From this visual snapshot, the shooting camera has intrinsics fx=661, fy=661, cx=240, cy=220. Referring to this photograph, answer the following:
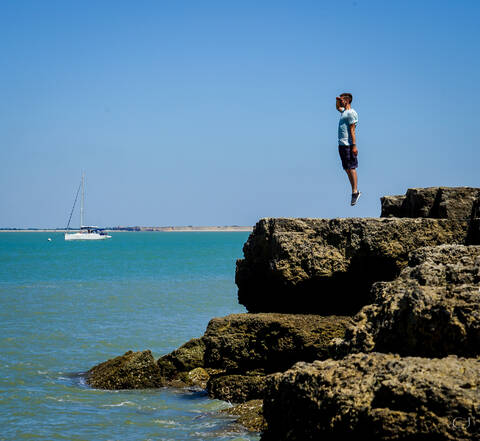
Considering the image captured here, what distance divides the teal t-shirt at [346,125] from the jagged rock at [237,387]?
4.20 meters

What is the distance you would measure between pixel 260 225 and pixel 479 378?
6112 mm

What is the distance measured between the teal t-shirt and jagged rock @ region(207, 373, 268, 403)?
420cm

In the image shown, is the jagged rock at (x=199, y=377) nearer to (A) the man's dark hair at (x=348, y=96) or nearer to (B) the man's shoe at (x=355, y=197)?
(B) the man's shoe at (x=355, y=197)

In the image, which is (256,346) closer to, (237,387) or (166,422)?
(237,387)

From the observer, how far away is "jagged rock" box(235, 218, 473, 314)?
9.01 m

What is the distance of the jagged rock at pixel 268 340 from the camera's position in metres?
9.06

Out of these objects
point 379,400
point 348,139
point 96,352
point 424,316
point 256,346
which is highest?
point 348,139

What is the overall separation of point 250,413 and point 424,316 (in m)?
4.83

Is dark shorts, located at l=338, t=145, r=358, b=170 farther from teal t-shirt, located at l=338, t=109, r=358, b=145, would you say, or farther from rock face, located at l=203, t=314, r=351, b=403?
Result: rock face, located at l=203, t=314, r=351, b=403

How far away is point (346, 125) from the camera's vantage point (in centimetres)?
1115

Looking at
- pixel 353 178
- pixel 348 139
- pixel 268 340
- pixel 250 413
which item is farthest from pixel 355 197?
pixel 250 413

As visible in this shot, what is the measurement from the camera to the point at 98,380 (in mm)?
13539

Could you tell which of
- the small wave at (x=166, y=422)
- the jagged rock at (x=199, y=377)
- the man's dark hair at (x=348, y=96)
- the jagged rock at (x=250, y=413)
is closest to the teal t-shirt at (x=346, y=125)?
the man's dark hair at (x=348, y=96)

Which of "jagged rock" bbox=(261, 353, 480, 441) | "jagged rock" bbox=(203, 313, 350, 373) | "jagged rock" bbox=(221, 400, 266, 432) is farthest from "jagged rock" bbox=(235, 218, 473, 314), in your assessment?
"jagged rock" bbox=(261, 353, 480, 441)
